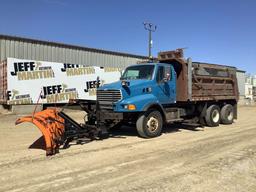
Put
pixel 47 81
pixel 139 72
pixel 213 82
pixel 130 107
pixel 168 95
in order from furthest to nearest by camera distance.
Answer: pixel 47 81 → pixel 213 82 → pixel 168 95 → pixel 139 72 → pixel 130 107

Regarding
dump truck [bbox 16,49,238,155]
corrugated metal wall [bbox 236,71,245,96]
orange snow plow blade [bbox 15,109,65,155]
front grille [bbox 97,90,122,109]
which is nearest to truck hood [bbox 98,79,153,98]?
dump truck [bbox 16,49,238,155]

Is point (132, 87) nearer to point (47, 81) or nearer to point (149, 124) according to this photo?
point (149, 124)

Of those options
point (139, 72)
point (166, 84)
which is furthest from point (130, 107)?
point (166, 84)

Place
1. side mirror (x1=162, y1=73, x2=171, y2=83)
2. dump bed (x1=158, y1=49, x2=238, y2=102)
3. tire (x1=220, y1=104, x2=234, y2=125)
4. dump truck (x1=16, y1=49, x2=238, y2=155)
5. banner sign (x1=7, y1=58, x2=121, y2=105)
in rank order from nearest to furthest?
dump truck (x1=16, y1=49, x2=238, y2=155) → side mirror (x1=162, y1=73, x2=171, y2=83) → dump bed (x1=158, y1=49, x2=238, y2=102) → tire (x1=220, y1=104, x2=234, y2=125) → banner sign (x1=7, y1=58, x2=121, y2=105)

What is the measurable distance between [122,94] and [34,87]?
11.4 metres

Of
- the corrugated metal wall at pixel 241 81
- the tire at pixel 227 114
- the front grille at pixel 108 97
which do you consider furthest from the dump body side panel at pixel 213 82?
the corrugated metal wall at pixel 241 81

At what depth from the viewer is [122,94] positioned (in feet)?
35.7

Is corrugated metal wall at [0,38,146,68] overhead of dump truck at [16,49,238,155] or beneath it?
overhead

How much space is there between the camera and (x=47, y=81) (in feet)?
70.4

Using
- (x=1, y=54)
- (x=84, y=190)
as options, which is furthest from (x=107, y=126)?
(x=1, y=54)

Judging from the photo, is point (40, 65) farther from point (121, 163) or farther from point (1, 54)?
point (121, 163)

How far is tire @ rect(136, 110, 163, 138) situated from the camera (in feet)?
36.2

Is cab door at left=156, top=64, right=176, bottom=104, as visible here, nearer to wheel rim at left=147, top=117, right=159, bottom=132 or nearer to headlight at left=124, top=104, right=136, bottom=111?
wheel rim at left=147, top=117, right=159, bottom=132

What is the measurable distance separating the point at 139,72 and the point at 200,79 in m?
3.21
